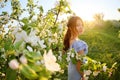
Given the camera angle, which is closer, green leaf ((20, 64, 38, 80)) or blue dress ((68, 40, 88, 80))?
green leaf ((20, 64, 38, 80))

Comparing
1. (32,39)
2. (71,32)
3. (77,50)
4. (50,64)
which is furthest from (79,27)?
(50,64)

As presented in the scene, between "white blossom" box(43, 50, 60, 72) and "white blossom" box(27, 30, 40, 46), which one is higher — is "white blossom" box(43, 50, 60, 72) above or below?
below

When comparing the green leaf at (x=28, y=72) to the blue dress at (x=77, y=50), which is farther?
the blue dress at (x=77, y=50)

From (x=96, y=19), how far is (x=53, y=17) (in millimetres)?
23982

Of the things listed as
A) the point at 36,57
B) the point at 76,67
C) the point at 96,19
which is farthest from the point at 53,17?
the point at 96,19

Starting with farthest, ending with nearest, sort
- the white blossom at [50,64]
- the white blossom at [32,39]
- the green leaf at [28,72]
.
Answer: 1. the white blossom at [32,39]
2. the white blossom at [50,64]
3. the green leaf at [28,72]

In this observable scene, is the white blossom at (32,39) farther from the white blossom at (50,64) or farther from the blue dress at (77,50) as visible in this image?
the blue dress at (77,50)

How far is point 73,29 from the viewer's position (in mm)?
4066

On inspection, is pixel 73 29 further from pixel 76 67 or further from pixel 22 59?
pixel 22 59

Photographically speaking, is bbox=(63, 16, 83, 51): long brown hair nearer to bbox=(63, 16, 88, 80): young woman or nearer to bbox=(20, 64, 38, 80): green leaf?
bbox=(63, 16, 88, 80): young woman

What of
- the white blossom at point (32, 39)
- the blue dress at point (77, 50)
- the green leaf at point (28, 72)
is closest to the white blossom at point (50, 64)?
the green leaf at point (28, 72)

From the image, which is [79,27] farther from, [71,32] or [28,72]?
[28,72]

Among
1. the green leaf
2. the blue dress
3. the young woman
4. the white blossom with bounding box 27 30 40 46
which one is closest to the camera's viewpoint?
the green leaf

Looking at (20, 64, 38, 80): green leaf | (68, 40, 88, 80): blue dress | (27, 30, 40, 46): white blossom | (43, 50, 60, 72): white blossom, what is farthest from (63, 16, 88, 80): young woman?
(20, 64, 38, 80): green leaf
